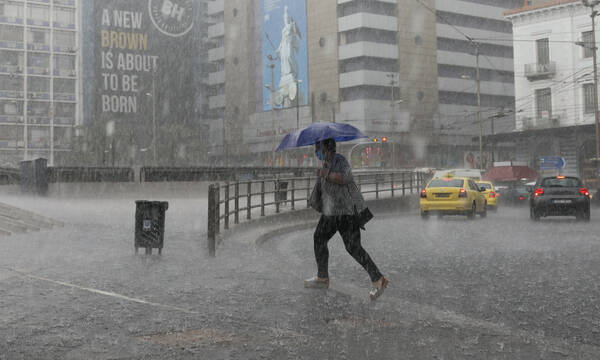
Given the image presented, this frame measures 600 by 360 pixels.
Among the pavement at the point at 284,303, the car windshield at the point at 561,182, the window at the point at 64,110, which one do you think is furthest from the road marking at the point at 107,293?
the window at the point at 64,110

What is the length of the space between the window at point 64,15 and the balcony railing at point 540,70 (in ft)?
200

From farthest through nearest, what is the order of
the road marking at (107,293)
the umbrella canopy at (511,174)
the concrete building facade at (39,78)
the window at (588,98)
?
the concrete building facade at (39,78) → the window at (588,98) → the umbrella canopy at (511,174) → the road marking at (107,293)

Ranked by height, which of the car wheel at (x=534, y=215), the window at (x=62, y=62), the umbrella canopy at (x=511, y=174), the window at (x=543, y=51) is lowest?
the car wheel at (x=534, y=215)

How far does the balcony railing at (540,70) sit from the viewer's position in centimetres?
5234

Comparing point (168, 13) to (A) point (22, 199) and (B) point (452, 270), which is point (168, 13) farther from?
(B) point (452, 270)

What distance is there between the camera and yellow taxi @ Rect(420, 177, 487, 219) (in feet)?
74.2

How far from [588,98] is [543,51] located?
17.9 ft

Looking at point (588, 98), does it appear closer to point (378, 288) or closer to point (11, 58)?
point (378, 288)

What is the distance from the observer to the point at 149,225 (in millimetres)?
10758

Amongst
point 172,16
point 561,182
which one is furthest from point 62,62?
point 561,182

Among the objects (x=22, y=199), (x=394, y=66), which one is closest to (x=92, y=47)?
(x=394, y=66)

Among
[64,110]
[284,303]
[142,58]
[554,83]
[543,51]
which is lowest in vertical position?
[284,303]

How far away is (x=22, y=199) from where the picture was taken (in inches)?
1065

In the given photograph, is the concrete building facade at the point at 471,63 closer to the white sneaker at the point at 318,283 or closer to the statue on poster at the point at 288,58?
the statue on poster at the point at 288,58
